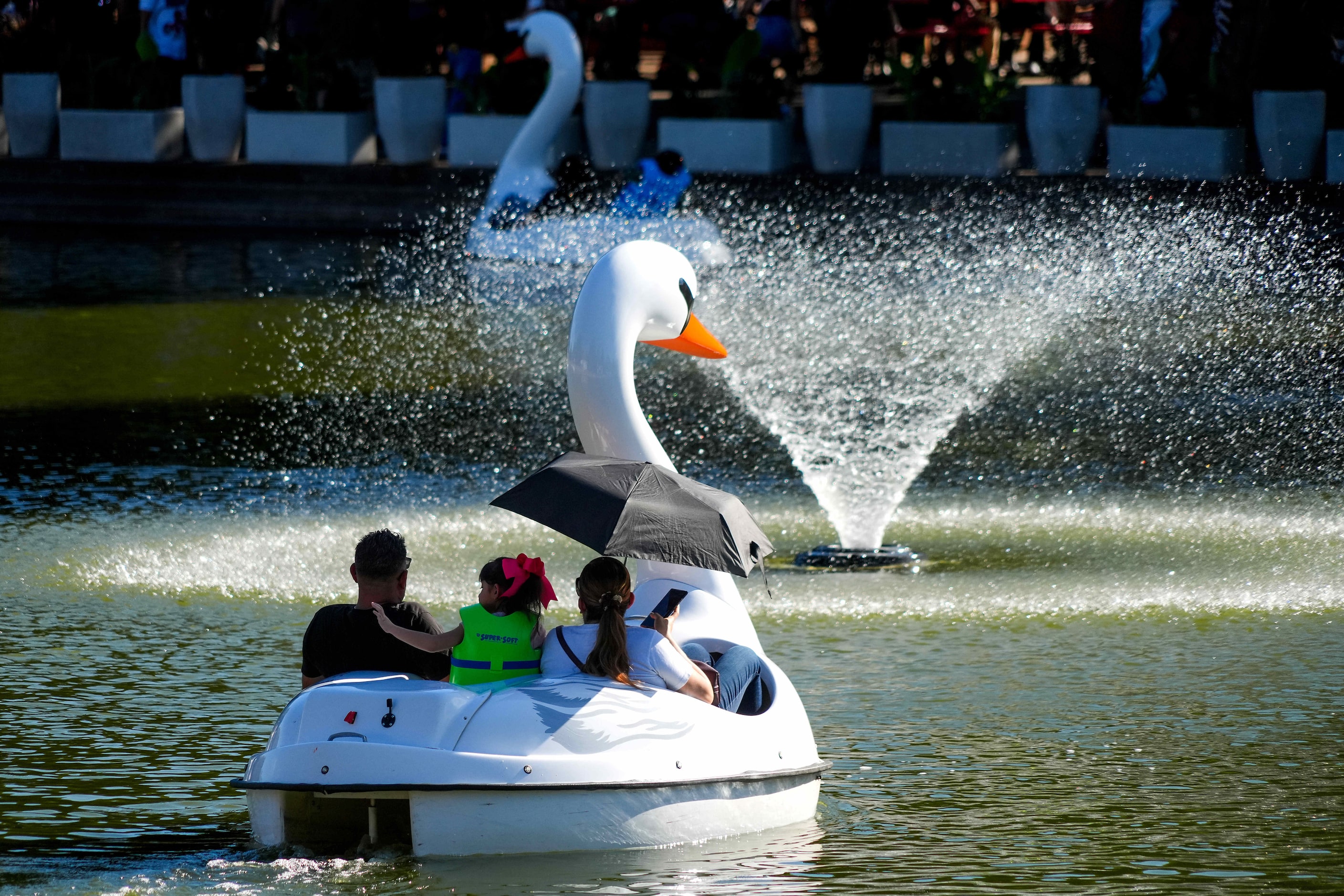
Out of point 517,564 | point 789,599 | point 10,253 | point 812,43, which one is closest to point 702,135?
point 10,253

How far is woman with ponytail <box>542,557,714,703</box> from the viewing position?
5.59m

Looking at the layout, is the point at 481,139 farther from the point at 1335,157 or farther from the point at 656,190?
the point at 1335,157

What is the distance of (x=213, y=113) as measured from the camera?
22859 millimetres

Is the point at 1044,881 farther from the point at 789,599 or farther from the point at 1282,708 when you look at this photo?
the point at 789,599

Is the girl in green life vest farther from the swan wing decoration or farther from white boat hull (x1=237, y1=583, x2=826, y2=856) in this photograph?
the swan wing decoration

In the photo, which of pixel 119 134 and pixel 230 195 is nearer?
pixel 230 195

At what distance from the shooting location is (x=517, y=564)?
18.6 feet

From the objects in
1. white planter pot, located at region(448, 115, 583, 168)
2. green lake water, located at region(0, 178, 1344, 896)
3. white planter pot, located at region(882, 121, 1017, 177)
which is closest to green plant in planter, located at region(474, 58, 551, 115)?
white planter pot, located at region(448, 115, 583, 168)

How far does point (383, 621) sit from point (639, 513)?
0.74 metres

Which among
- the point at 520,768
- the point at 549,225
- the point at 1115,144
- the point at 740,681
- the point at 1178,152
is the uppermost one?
the point at 1115,144

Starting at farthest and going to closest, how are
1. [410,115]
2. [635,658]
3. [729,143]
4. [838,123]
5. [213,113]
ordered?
[213,113] → [410,115] → [729,143] → [838,123] → [635,658]

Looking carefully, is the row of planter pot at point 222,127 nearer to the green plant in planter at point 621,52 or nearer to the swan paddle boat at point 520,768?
the green plant in planter at point 621,52

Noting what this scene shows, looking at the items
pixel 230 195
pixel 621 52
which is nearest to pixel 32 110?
pixel 230 195

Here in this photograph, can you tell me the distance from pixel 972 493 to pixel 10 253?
12141 millimetres
